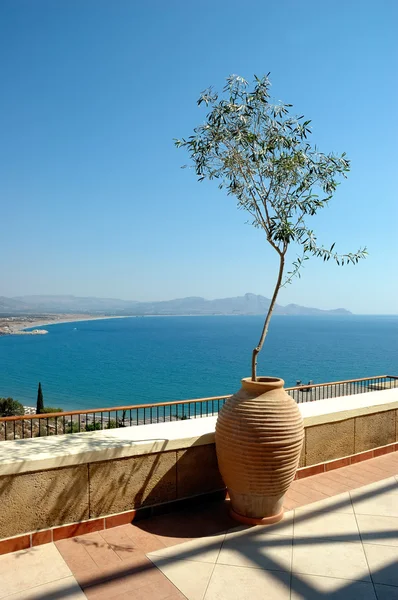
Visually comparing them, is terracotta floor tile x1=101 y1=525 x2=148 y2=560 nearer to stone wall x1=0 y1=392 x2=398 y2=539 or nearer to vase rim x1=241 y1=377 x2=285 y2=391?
stone wall x1=0 y1=392 x2=398 y2=539

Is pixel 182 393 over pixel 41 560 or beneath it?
beneath

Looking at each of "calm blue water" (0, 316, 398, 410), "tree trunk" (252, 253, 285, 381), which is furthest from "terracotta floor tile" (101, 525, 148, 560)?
"calm blue water" (0, 316, 398, 410)

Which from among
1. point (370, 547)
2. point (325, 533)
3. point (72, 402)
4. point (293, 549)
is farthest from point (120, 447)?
point (72, 402)

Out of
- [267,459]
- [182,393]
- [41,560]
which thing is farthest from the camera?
[182,393]

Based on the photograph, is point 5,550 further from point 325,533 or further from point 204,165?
point 204,165

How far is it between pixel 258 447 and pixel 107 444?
103cm

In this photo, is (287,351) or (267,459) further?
(287,351)

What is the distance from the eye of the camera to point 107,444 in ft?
10.3

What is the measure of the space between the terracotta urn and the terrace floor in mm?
153

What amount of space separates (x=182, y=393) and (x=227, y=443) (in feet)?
159

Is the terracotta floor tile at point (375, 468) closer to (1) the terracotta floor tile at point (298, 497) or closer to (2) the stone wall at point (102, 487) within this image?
(1) the terracotta floor tile at point (298, 497)

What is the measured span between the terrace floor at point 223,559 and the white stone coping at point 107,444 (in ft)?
1.65

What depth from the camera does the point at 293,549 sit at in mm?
2793

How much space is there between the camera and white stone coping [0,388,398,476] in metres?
2.79
